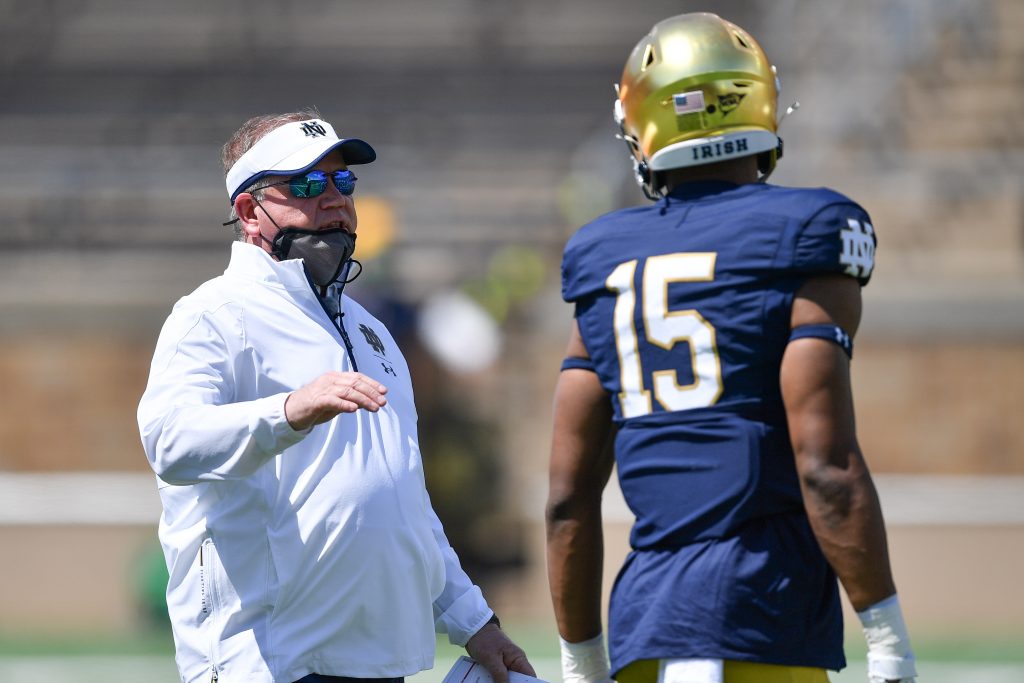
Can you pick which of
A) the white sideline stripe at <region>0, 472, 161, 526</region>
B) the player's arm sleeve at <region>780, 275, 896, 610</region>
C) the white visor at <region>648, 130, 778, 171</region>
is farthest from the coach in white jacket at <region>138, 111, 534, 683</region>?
the white sideline stripe at <region>0, 472, 161, 526</region>

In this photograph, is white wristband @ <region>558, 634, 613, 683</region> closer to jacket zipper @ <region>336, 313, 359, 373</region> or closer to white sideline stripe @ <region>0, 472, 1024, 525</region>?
jacket zipper @ <region>336, 313, 359, 373</region>

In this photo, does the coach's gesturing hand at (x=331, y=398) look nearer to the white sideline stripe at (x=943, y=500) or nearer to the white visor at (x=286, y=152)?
the white visor at (x=286, y=152)

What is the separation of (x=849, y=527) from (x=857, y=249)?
18.7 inches

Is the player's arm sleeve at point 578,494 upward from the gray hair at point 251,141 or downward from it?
downward

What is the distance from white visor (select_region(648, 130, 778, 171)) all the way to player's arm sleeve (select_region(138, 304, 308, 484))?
2.77 ft

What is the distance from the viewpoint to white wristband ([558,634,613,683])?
312cm

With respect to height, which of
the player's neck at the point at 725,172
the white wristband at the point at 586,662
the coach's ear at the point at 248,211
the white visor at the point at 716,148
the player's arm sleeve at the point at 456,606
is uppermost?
the coach's ear at the point at 248,211

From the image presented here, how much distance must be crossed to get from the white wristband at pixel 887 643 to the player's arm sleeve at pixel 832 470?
2 centimetres

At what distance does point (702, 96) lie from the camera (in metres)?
2.94

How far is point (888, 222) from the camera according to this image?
13.1m

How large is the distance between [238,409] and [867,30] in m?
13.3

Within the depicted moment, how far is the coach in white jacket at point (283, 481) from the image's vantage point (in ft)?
10.0

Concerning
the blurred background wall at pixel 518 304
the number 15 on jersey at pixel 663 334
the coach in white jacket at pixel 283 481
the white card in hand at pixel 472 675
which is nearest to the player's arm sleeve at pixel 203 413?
the coach in white jacket at pixel 283 481

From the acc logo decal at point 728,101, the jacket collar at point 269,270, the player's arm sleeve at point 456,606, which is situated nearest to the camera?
the acc logo decal at point 728,101
